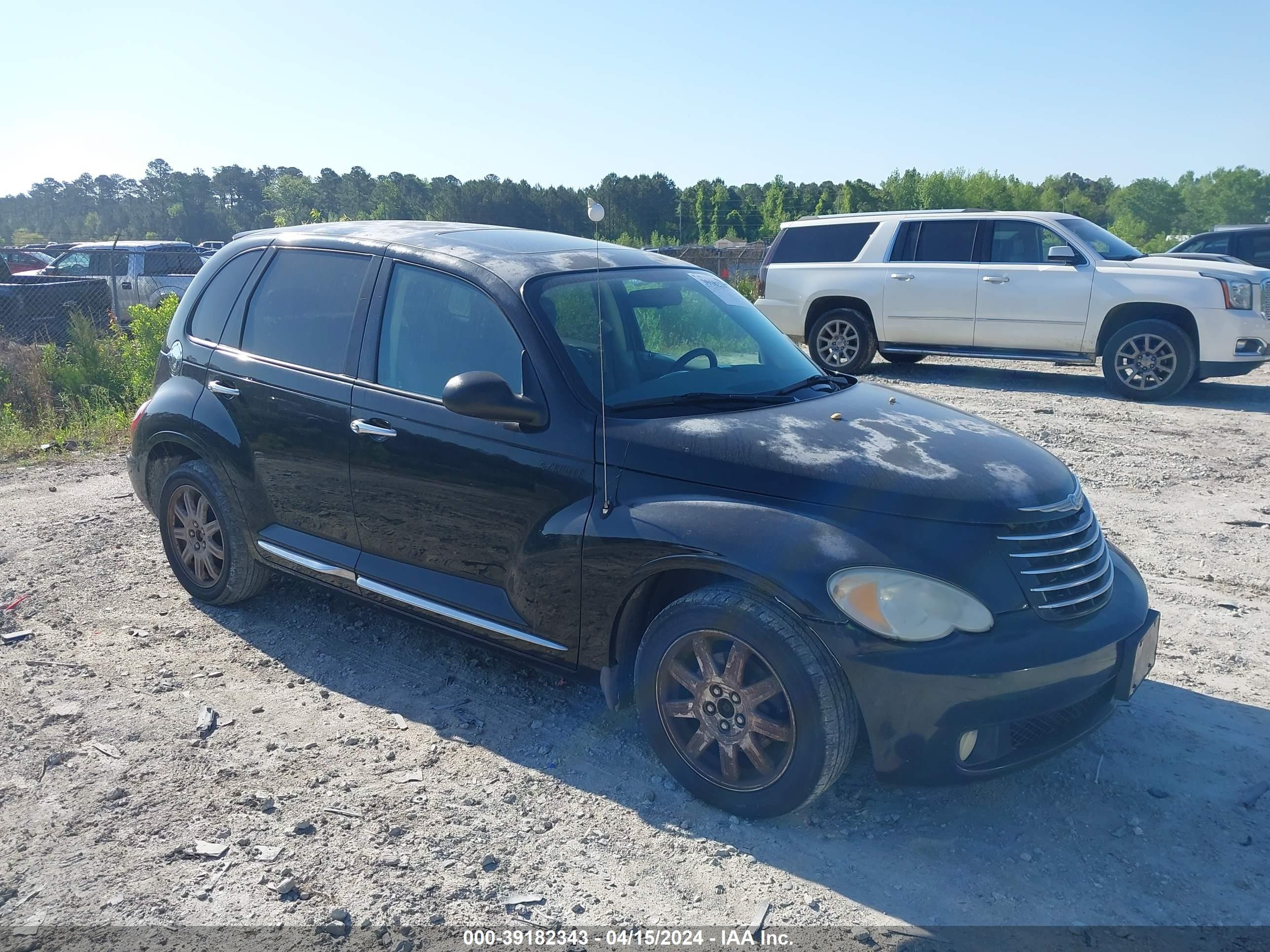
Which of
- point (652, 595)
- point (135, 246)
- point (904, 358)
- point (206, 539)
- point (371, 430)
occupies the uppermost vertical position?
point (135, 246)

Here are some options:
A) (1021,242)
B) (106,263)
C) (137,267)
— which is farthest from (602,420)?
(106,263)

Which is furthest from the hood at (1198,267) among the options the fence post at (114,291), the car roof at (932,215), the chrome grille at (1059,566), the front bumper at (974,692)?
the fence post at (114,291)

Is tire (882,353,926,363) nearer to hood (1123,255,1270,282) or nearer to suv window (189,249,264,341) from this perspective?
hood (1123,255,1270,282)

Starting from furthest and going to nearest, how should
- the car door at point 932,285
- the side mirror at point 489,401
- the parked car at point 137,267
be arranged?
1. the parked car at point 137,267
2. the car door at point 932,285
3. the side mirror at point 489,401

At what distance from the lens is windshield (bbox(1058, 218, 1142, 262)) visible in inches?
442

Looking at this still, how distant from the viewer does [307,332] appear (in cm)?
441

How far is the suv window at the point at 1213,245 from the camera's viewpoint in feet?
52.3

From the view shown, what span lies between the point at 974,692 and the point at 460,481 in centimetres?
199

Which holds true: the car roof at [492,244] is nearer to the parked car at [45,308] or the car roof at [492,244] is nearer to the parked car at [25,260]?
the parked car at [45,308]

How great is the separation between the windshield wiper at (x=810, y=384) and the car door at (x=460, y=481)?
898 mm

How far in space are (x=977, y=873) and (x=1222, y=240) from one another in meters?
16.4

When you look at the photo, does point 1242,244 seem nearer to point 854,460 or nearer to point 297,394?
point 854,460

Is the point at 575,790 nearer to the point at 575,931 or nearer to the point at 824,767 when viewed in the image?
the point at 575,931

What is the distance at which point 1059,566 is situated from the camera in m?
3.17
